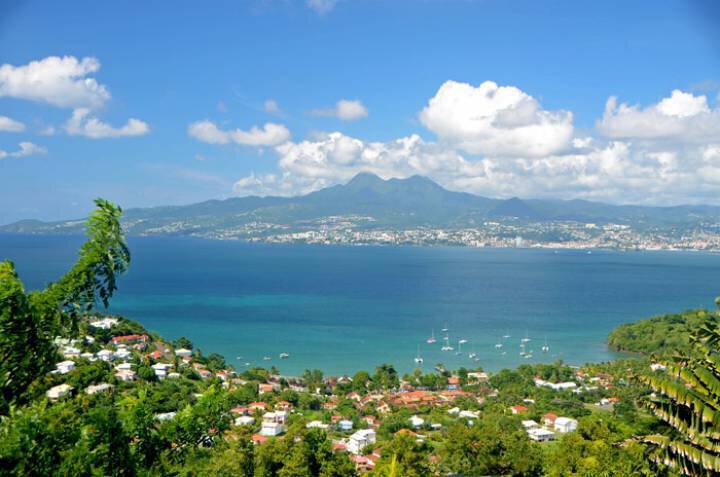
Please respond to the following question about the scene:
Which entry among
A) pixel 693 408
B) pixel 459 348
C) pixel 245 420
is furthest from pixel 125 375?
pixel 693 408

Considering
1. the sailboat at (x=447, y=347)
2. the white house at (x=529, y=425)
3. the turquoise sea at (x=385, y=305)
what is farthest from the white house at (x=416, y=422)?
the sailboat at (x=447, y=347)

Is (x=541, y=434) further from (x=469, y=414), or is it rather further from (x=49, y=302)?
(x=49, y=302)

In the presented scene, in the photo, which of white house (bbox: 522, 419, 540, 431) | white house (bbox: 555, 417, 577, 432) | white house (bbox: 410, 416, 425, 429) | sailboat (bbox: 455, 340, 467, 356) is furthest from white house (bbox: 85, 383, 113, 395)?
sailboat (bbox: 455, 340, 467, 356)

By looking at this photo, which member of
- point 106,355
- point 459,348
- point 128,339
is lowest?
point 459,348

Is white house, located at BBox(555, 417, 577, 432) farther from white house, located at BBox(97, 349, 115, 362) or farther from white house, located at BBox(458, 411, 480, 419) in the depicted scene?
white house, located at BBox(97, 349, 115, 362)

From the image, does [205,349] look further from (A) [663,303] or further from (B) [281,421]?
(A) [663,303]

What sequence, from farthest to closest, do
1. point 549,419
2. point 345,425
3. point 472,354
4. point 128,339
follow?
point 472,354 < point 128,339 < point 549,419 < point 345,425

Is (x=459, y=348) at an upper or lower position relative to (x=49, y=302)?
lower
